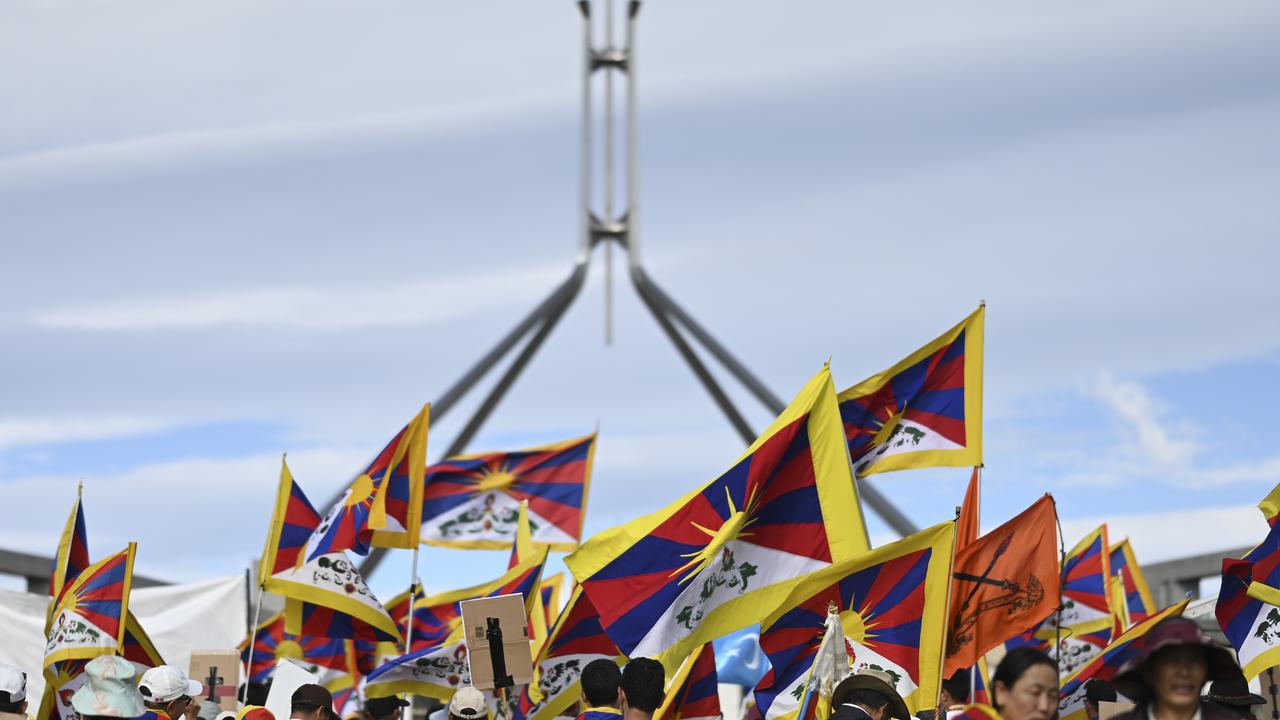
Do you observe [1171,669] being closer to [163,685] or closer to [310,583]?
[163,685]

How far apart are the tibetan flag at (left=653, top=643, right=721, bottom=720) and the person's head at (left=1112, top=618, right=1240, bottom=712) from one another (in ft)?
14.3

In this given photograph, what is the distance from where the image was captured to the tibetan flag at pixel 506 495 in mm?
17422

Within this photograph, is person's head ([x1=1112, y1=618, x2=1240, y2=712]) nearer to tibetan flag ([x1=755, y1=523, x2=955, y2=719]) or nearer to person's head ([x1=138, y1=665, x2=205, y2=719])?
tibetan flag ([x1=755, y1=523, x2=955, y2=719])

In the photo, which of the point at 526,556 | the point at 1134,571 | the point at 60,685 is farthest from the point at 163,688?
the point at 1134,571

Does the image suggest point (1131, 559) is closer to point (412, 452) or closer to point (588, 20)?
point (412, 452)

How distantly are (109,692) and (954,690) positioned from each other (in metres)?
4.92

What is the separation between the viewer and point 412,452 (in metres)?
13.6

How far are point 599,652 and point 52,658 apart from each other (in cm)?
351

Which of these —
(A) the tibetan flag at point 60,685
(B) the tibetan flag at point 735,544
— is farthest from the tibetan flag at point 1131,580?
(A) the tibetan flag at point 60,685

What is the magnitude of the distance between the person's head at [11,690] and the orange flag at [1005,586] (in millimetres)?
4697

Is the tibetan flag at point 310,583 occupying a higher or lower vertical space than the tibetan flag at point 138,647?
higher

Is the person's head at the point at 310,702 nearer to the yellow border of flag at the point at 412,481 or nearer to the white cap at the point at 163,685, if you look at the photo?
the white cap at the point at 163,685

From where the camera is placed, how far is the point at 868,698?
22.9ft

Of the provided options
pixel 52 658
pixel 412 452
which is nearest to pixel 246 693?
pixel 52 658
